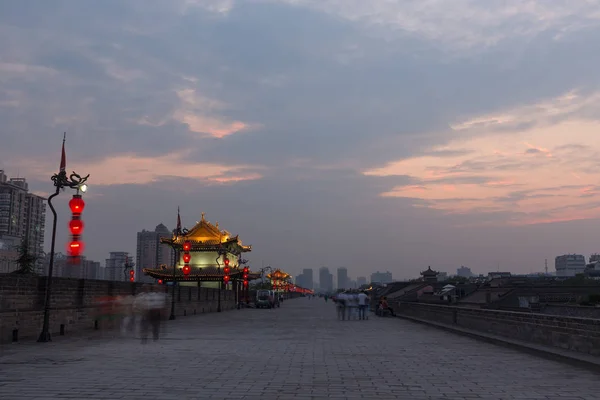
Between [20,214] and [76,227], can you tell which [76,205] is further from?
[20,214]

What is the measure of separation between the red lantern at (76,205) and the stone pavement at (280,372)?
16.2 ft

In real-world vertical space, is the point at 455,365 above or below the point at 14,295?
below

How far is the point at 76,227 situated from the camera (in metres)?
20.0

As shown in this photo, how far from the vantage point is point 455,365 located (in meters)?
12.5

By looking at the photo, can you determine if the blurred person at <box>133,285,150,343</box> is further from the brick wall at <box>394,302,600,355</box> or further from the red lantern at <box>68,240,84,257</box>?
the brick wall at <box>394,302,600,355</box>

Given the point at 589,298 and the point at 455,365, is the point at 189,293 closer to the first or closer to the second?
the point at 455,365

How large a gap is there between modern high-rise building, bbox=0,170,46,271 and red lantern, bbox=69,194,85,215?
149 m

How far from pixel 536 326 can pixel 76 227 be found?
15559 millimetres

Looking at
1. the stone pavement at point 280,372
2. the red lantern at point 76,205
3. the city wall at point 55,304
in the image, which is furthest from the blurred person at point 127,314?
the stone pavement at point 280,372

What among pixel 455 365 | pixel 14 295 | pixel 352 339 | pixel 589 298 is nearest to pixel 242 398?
pixel 455 365

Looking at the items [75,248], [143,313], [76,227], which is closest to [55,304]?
[75,248]

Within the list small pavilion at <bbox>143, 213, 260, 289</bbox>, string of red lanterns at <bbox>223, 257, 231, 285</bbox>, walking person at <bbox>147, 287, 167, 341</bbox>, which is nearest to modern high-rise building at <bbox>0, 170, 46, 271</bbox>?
small pavilion at <bbox>143, 213, 260, 289</bbox>

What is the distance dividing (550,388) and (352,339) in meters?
11.1

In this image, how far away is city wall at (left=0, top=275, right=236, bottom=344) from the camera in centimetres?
1781
